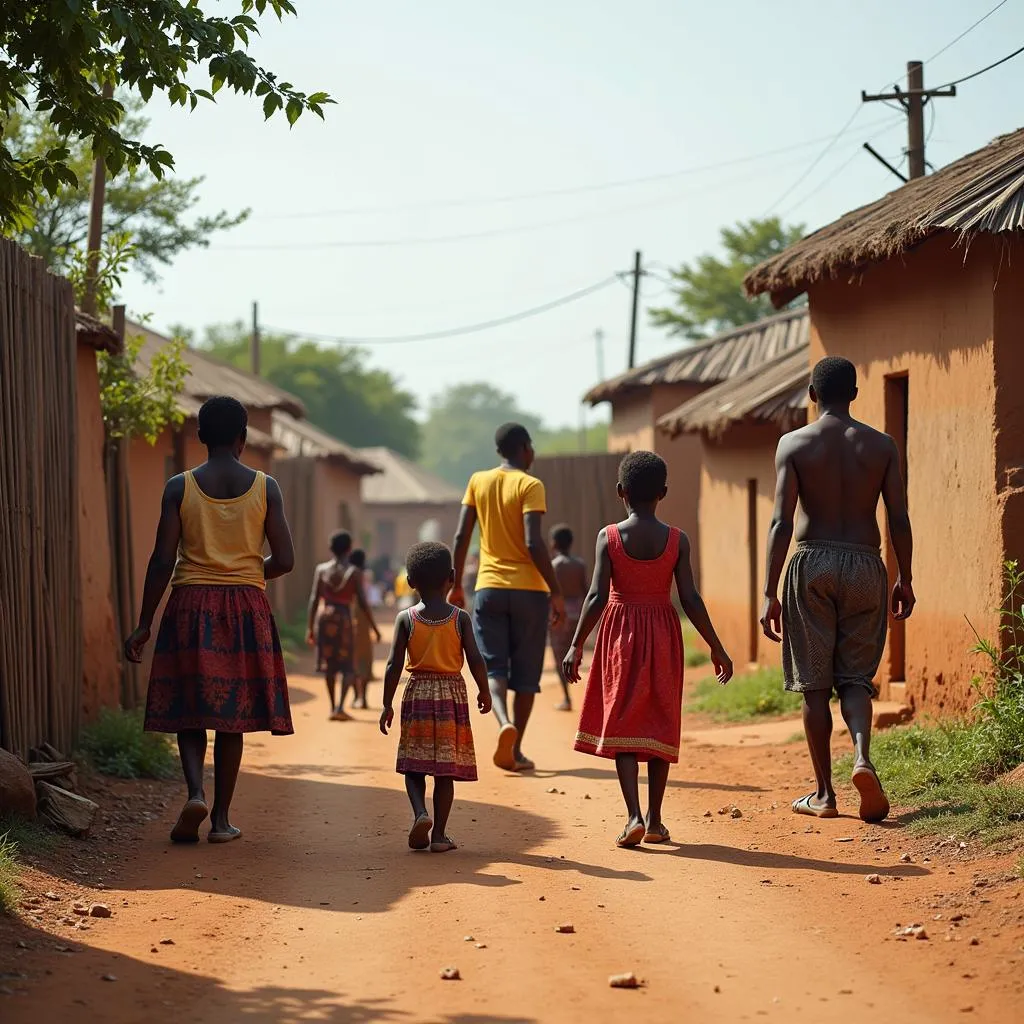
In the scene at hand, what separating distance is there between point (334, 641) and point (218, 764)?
22.8ft

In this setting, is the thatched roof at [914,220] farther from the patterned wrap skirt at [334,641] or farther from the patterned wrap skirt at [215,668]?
the patterned wrap skirt at [334,641]

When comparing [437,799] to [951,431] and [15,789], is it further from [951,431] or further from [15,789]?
[951,431]

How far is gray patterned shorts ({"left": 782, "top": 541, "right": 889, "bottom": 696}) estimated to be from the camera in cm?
711

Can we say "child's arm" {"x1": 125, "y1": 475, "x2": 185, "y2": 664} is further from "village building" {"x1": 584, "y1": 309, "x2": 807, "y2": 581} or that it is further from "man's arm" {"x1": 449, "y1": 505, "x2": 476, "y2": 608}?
"village building" {"x1": 584, "y1": 309, "x2": 807, "y2": 581}

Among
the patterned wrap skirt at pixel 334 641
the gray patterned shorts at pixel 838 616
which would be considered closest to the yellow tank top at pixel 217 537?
the gray patterned shorts at pixel 838 616

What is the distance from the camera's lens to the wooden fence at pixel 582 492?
2306 centimetres

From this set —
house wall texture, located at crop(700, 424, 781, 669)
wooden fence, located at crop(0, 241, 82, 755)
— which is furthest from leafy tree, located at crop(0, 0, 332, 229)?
house wall texture, located at crop(700, 424, 781, 669)

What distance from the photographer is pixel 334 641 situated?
45.8 feet

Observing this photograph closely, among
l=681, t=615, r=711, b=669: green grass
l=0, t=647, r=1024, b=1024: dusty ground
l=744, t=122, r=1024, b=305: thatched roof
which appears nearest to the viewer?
l=0, t=647, r=1024, b=1024: dusty ground

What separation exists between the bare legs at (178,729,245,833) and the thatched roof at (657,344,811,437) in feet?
29.1

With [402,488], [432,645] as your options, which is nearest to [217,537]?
[432,645]

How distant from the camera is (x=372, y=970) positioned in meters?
4.72

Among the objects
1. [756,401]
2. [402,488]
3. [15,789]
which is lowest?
[15,789]

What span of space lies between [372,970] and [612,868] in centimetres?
182
